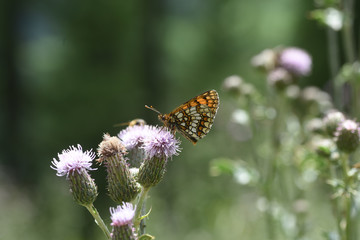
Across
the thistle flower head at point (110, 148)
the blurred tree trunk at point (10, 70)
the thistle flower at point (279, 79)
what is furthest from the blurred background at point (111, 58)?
the thistle flower head at point (110, 148)

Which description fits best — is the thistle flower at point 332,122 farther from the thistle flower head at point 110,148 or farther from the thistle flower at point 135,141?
the thistle flower head at point 110,148

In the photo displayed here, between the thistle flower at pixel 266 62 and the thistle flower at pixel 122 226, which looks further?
the thistle flower at pixel 266 62

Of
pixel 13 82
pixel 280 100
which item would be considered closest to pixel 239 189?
pixel 280 100

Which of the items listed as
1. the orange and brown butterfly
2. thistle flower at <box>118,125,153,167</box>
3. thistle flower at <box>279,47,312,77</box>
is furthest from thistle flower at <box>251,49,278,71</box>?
thistle flower at <box>118,125,153,167</box>

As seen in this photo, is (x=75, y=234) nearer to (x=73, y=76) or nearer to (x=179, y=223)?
(x=179, y=223)

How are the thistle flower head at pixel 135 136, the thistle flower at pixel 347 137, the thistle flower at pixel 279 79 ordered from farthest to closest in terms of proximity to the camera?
the thistle flower at pixel 279 79 → the thistle flower head at pixel 135 136 → the thistle flower at pixel 347 137
